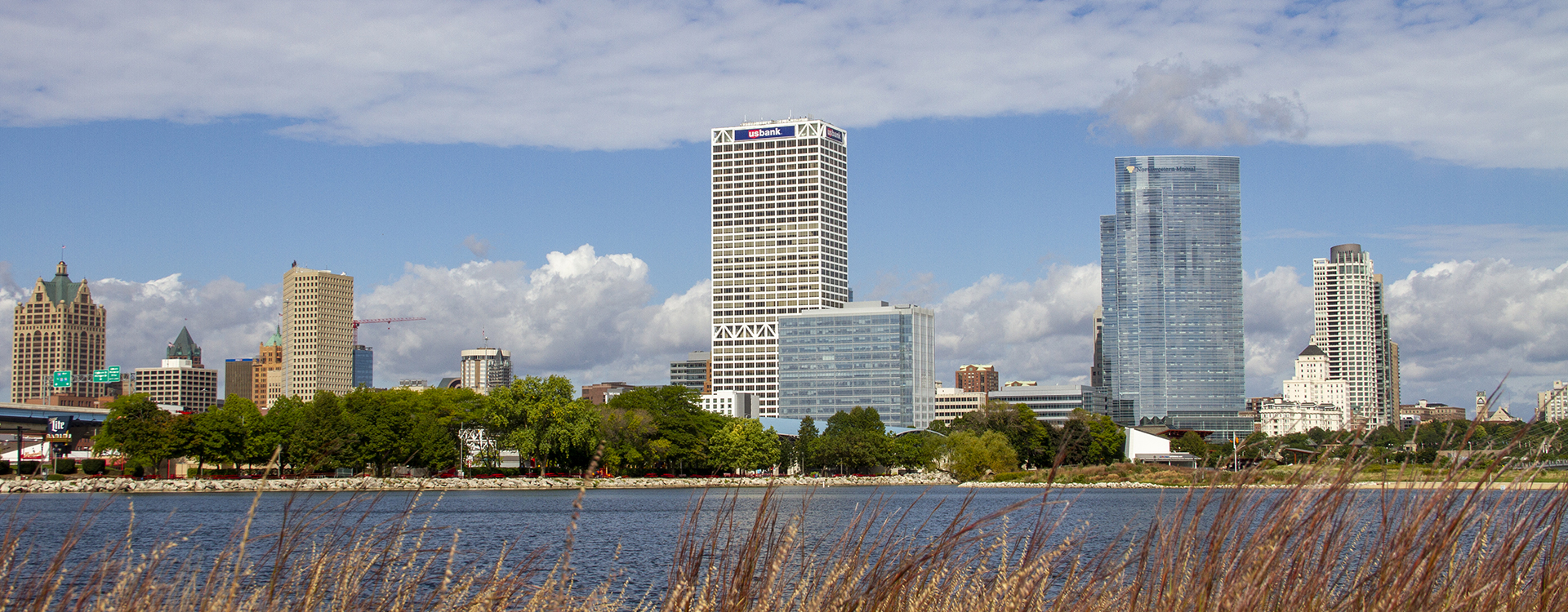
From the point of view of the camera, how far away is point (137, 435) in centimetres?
8375

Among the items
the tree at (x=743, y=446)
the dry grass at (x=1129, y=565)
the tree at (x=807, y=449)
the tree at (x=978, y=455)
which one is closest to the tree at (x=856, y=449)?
the tree at (x=807, y=449)

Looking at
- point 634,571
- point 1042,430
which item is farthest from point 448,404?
point 634,571

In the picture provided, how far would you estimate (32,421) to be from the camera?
113 m

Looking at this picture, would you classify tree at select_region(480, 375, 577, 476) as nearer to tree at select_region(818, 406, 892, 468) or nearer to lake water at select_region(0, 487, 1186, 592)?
lake water at select_region(0, 487, 1186, 592)

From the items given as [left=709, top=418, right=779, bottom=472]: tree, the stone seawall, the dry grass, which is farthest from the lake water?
[left=709, top=418, right=779, bottom=472]: tree

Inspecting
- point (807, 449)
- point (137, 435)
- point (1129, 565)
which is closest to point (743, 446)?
point (807, 449)

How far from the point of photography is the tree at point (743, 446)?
10175 cm

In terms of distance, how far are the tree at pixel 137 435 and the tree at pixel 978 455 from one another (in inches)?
2430

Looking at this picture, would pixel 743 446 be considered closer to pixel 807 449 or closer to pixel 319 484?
pixel 807 449

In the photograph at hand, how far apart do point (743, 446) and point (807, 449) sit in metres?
12.6

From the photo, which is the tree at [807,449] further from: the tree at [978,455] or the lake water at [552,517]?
the lake water at [552,517]

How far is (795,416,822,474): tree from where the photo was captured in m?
111

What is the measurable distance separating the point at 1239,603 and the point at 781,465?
109 m

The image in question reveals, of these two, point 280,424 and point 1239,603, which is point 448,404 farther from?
point 1239,603
